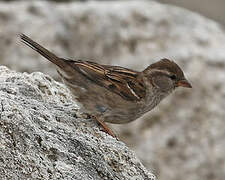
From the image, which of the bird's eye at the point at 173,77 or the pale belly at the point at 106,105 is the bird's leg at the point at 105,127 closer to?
the pale belly at the point at 106,105

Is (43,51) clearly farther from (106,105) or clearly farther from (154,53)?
(154,53)

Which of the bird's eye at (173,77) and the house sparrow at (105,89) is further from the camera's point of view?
the bird's eye at (173,77)

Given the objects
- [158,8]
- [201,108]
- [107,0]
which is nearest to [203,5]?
[107,0]

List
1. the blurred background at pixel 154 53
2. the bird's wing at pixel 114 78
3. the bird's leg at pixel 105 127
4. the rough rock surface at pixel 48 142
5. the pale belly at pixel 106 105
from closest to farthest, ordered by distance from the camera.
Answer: the rough rock surface at pixel 48 142
the bird's leg at pixel 105 127
the pale belly at pixel 106 105
the bird's wing at pixel 114 78
the blurred background at pixel 154 53

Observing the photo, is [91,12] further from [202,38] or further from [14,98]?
[14,98]

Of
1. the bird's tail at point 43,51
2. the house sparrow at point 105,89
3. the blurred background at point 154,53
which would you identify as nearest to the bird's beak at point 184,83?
the house sparrow at point 105,89

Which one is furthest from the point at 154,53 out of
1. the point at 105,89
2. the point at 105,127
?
the point at 105,127

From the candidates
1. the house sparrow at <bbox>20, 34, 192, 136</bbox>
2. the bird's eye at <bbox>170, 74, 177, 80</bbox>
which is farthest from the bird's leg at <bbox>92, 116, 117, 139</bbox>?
the bird's eye at <bbox>170, 74, 177, 80</bbox>

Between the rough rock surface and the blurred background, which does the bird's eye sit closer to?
the rough rock surface
